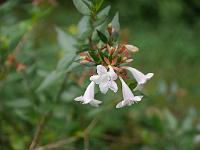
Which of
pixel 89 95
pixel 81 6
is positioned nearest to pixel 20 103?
pixel 81 6

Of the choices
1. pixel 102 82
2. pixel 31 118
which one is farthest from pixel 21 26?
pixel 102 82

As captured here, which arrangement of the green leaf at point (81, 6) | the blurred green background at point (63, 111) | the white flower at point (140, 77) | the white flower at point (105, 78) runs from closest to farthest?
the white flower at point (105, 78), the white flower at point (140, 77), the green leaf at point (81, 6), the blurred green background at point (63, 111)

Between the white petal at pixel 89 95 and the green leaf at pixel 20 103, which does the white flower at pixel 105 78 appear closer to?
the white petal at pixel 89 95

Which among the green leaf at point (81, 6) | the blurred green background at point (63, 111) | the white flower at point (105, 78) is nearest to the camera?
the white flower at point (105, 78)

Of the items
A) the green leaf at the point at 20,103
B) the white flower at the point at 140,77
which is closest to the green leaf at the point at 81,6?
the white flower at the point at 140,77

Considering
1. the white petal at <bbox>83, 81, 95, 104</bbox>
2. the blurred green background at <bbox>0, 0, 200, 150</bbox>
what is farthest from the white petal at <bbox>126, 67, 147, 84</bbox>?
the blurred green background at <bbox>0, 0, 200, 150</bbox>

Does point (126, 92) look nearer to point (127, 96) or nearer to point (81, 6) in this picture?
point (127, 96)

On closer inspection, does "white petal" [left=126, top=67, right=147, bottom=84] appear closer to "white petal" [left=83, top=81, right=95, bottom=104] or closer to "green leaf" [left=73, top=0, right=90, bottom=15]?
"white petal" [left=83, top=81, right=95, bottom=104]

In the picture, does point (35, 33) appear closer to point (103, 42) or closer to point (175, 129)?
point (175, 129)
